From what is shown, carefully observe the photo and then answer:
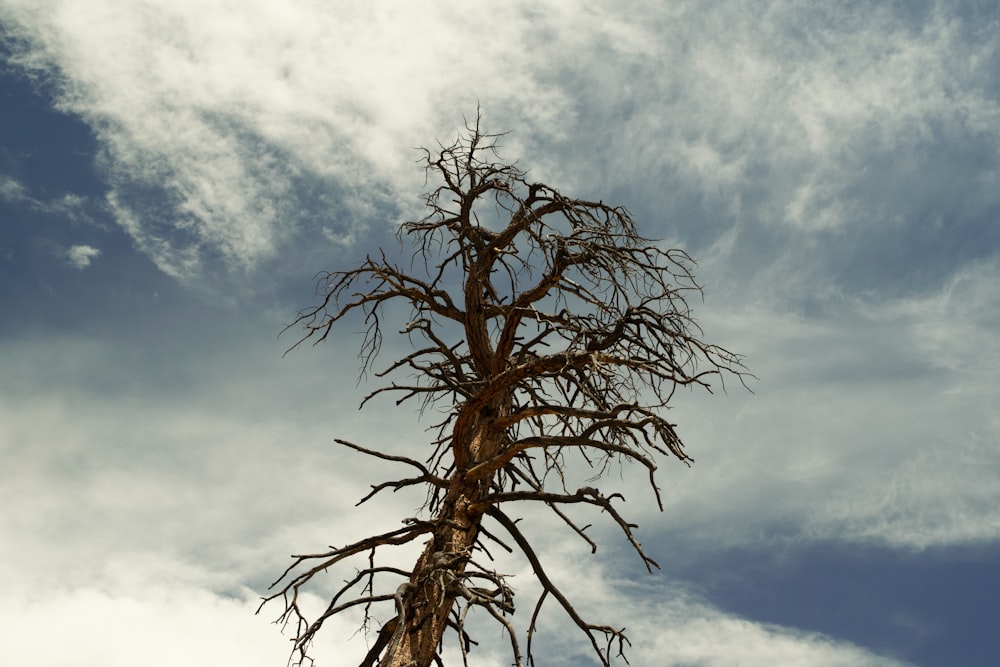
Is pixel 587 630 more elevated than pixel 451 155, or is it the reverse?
pixel 451 155

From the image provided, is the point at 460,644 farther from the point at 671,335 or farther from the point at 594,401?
the point at 671,335

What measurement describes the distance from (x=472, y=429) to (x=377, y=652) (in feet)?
6.68

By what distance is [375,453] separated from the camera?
6.95 m

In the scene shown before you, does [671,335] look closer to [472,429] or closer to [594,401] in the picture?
[594,401]

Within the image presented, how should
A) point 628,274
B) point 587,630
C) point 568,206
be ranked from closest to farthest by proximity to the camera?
point 587,630 → point 628,274 → point 568,206

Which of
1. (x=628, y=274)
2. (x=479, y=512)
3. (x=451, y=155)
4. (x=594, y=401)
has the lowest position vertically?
(x=479, y=512)

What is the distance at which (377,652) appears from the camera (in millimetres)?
6812

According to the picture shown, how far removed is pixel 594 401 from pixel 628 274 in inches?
58.9

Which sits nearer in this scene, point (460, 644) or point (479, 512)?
point (460, 644)

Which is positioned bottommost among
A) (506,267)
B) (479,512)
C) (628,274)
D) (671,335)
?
(479,512)

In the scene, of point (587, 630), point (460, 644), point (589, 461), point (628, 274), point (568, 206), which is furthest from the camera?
point (568, 206)

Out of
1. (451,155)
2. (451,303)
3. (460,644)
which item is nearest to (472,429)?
(451,303)

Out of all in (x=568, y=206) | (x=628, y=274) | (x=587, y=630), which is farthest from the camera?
(x=568, y=206)

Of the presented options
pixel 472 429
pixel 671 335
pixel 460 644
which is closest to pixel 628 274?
pixel 671 335
